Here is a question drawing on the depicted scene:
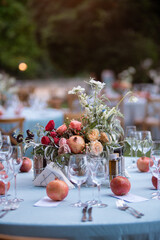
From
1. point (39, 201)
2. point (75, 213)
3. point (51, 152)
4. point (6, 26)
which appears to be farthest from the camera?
point (6, 26)

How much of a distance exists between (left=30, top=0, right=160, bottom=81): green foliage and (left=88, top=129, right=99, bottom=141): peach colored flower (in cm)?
1161

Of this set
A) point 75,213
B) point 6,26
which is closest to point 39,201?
point 75,213

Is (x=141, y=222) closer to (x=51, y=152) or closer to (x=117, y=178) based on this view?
(x=117, y=178)

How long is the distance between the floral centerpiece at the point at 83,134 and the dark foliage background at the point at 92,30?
452 inches

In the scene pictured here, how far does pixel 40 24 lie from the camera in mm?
15844

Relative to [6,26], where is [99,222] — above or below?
below

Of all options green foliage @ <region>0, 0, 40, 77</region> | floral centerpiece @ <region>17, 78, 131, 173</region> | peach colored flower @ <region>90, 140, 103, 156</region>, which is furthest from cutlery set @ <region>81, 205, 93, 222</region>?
green foliage @ <region>0, 0, 40, 77</region>

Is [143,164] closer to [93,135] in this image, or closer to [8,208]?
[93,135]

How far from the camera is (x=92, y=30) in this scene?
13.9m

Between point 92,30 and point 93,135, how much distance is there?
1250 cm

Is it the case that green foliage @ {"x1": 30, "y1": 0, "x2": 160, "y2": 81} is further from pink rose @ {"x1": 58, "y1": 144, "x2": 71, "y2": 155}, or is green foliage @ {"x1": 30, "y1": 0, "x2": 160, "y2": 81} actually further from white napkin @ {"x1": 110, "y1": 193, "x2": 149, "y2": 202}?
white napkin @ {"x1": 110, "y1": 193, "x2": 149, "y2": 202}

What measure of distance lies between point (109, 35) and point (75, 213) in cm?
1318

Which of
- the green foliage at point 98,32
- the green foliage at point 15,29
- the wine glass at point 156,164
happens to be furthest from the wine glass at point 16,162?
the green foliage at point 15,29

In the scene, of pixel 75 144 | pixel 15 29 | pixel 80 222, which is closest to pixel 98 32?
pixel 15 29
